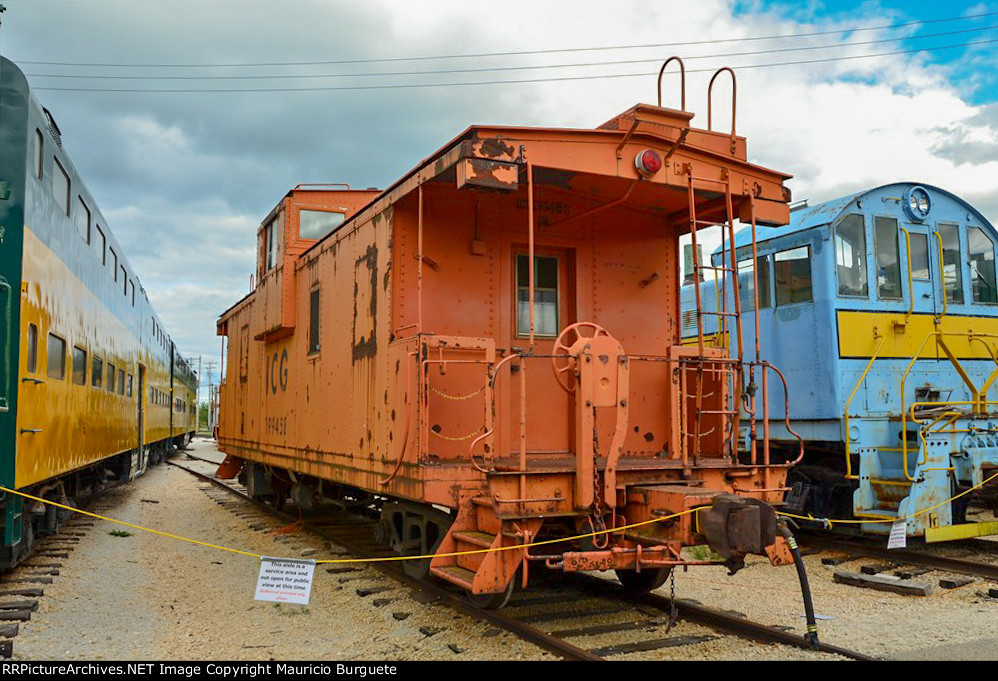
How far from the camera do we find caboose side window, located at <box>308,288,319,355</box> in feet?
28.7

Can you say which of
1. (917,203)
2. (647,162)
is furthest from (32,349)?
(917,203)

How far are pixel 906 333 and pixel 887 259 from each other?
3.09ft

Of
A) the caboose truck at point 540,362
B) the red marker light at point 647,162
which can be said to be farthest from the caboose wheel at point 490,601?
the red marker light at point 647,162

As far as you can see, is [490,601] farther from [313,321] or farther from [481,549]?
[313,321]

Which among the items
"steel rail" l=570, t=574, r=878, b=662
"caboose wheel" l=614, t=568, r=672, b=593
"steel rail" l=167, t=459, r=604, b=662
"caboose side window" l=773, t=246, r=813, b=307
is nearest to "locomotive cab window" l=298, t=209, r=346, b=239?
"steel rail" l=167, t=459, r=604, b=662

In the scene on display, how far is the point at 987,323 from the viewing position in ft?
34.5

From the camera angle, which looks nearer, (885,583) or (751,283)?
(885,583)

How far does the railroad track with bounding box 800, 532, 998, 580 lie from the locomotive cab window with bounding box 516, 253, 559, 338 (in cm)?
454

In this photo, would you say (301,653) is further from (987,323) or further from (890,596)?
(987,323)

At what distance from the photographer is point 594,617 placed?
597 cm

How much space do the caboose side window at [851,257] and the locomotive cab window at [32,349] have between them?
8402 millimetres

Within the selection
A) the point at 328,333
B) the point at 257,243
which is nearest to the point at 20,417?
the point at 328,333

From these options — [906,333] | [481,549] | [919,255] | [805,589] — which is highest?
[919,255]
